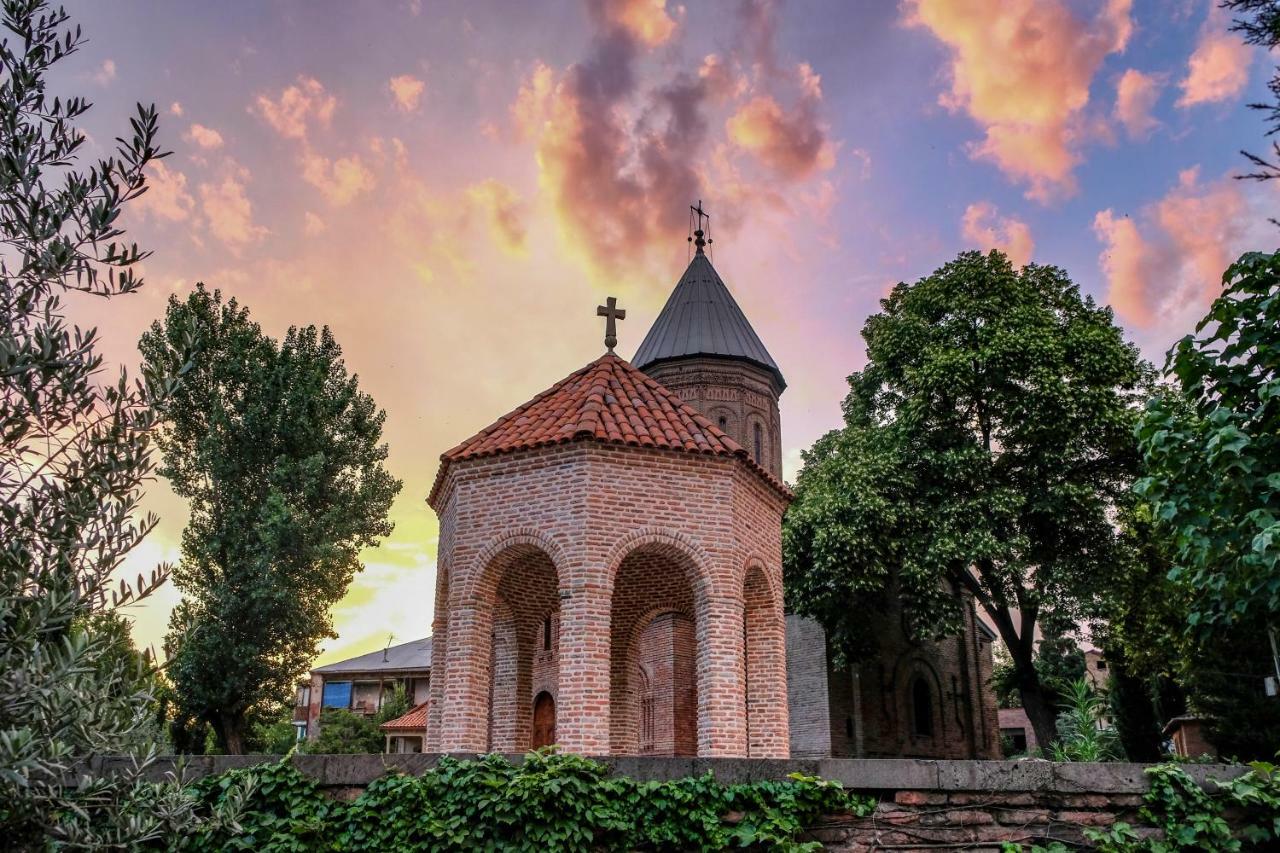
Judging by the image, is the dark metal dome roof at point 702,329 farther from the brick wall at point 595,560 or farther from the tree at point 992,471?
the brick wall at point 595,560

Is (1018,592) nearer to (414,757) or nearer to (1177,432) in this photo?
(1177,432)

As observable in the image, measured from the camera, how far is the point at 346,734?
35438mm

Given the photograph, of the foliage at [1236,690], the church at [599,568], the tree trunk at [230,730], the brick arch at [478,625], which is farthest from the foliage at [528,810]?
the tree trunk at [230,730]

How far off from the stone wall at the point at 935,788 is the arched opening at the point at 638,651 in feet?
13.7

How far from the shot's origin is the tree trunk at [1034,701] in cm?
2238

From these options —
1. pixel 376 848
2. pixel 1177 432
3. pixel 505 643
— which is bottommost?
pixel 376 848

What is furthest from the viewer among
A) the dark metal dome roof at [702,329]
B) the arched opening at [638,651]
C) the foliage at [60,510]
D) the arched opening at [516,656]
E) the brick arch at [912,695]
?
the dark metal dome roof at [702,329]

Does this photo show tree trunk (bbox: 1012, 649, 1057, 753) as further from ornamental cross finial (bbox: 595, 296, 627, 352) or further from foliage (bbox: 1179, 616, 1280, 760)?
ornamental cross finial (bbox: 595, 296, 627, 352)

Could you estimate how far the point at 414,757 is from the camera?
7520 mm

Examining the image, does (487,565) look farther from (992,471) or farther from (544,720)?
(992,471)

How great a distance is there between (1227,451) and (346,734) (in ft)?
111

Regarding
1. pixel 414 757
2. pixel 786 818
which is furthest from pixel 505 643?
pixel 786 818

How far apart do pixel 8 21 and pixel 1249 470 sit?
990cm

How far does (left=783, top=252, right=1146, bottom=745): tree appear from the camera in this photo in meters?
21.1
